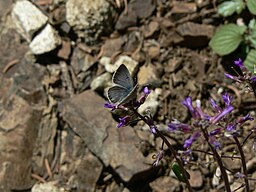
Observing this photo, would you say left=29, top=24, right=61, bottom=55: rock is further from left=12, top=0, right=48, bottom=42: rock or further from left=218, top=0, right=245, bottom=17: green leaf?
left=218, top=0, right=245, bottom=17: green leaf

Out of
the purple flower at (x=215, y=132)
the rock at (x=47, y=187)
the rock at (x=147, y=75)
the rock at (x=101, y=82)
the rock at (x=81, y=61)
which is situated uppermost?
the purple flower at (x=215, y=132)

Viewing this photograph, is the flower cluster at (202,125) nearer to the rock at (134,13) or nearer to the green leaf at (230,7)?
the green leaf at (230,7)

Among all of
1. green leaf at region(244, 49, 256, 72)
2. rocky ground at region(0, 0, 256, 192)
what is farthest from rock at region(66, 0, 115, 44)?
green leaf at region(244, 49, 256, 72)

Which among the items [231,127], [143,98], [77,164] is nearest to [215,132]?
[231,127]

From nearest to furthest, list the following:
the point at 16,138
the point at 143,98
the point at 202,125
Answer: the point at 202,125, the point at 143,98, the point at 16,138

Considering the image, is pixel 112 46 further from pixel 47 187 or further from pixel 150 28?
pixel 47 187

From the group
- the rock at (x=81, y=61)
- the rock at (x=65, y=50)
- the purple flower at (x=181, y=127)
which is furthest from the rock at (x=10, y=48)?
the purple flower at (x=181, y=127)
